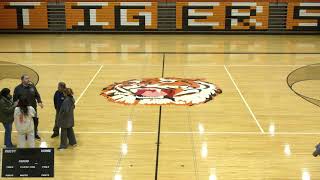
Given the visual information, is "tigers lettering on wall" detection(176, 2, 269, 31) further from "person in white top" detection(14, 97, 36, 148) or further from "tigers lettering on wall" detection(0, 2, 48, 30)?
"person in white top" detection(14, 97, 36, 148)

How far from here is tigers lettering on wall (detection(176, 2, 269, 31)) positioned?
83.9ft

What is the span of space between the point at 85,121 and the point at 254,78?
672 centimetres

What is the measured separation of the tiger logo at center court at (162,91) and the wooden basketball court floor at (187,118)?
380 millimetres

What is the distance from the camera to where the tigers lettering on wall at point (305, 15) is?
2534 centimetres

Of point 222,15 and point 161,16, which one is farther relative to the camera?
point 161,16

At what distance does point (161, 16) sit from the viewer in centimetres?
2581

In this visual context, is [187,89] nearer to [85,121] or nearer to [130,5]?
[85,121]

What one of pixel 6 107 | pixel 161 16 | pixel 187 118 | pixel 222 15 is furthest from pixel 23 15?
pixel 6 107

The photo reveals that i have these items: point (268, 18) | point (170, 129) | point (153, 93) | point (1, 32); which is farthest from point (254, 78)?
point (1, 32)

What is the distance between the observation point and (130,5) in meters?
25.7

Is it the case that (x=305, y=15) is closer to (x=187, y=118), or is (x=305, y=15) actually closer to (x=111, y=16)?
(x=111, y=16)

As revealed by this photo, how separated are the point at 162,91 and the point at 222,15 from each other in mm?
13098

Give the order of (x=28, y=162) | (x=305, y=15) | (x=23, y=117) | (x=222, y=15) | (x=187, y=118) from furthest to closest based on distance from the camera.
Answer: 1. (x=222, y=15)
2. (x=305, y=15)
3. (x=187, y=118)
4. (x=23, y=117)
5. (x=28, y=162)

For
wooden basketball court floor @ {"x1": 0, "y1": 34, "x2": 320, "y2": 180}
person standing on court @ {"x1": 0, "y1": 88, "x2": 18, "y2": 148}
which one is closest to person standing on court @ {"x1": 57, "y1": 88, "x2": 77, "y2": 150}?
wooden basketball court floor @ {"x1": 0, "y1": 34, "x2": 320, "y2": 180}
